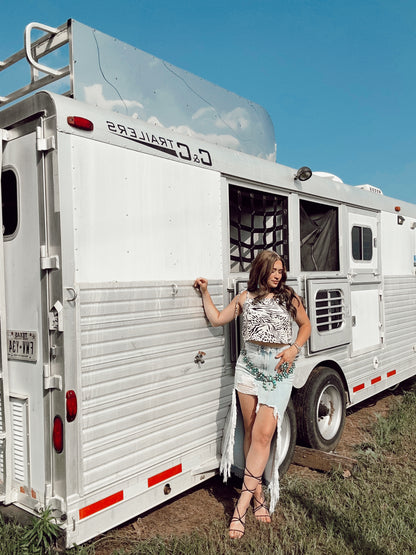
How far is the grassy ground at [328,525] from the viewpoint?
3.04 m

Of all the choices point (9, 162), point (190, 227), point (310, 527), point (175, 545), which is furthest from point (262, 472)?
point (9, 162)

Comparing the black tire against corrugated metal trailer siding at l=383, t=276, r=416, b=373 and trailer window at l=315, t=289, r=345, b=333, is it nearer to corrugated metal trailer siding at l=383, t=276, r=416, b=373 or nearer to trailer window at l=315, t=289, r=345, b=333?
trailer window at l=315, t=289, r=345, b=333

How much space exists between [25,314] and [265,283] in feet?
5.14

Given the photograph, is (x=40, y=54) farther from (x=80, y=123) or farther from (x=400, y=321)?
(x=400, y=321)

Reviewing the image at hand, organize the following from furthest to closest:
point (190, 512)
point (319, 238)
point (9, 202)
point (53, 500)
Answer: point (319, 238) → point (190, 512) → point (9, 202) → point (53, 500)

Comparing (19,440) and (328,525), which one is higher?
(19,440)

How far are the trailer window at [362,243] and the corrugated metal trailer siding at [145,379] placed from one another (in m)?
2.26

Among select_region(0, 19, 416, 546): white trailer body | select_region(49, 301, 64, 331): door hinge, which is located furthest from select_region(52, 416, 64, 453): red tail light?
select_region(49, 301, 64, 331): door hinge

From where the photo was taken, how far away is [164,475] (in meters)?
3.18

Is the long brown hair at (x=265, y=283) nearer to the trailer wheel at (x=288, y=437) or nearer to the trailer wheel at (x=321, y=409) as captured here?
the trailer wheel at (x=288, y=437)

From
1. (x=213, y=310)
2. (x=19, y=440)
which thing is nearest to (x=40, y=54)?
(x=213, y=310)

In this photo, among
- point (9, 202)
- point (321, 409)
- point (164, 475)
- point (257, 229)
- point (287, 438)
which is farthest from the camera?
point (321, 409)

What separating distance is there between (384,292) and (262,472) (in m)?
3.22

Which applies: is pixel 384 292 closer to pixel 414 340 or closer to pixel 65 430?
pixel 414 340
